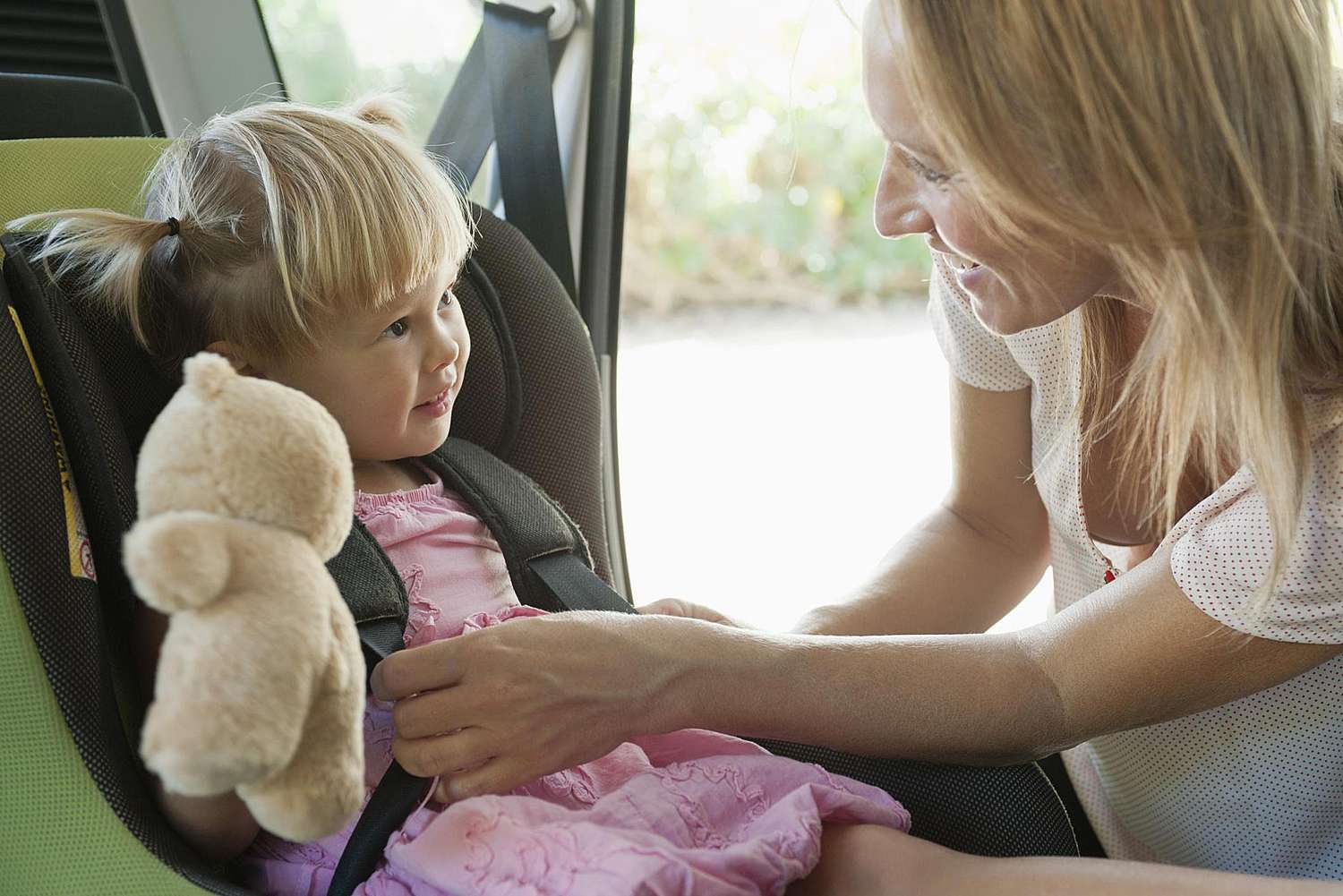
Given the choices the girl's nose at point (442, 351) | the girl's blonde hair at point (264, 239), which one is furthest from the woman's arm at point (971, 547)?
the girl's blonde hair at point (264, 239)

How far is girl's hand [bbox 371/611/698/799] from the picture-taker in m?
0.83

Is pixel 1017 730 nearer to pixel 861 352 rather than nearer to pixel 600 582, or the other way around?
pixel 600 582

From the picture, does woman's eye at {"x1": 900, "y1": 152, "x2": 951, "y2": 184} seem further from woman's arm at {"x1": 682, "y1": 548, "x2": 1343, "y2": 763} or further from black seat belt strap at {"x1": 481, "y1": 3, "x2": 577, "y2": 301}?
black seat belt strap at {"x1": 481, "y1": 3, "x2": 577, "y2": 301}

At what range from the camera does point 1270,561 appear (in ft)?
2.86

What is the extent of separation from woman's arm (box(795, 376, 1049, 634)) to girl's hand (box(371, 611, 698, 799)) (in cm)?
35

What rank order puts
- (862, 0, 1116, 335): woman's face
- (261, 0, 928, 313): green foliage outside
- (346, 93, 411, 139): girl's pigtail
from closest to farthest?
(862, 0, 1116, 335): woman's face
(346, 93, 411, 139): girl's pigtail
(261, 0, 928, 313): green foliage outside

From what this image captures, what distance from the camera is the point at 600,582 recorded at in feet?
3.52

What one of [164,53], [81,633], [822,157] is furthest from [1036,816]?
[822,157]

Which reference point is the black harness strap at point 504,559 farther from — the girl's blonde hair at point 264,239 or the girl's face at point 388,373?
the girl's blonde hair at point 264,239

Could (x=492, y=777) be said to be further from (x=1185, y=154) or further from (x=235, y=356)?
(x=1185, y=154)

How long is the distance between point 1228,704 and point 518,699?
0.66 meters

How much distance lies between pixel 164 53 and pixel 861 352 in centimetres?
322

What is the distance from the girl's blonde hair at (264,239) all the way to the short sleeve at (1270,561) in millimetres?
694

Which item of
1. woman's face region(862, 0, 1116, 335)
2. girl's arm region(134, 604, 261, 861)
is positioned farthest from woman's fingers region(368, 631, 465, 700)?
woman's face region(862, 0, 1116, 335)
